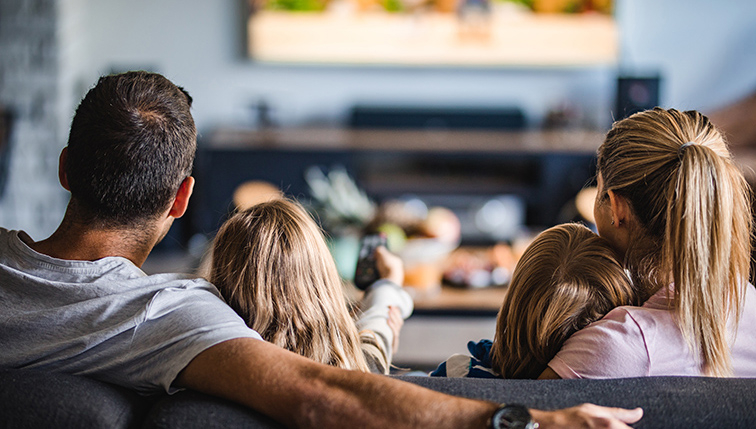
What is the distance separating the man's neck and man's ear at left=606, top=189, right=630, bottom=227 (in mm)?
754

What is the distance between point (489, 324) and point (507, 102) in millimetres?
2402

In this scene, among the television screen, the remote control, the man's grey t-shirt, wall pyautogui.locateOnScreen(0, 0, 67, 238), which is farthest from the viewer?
the television screen

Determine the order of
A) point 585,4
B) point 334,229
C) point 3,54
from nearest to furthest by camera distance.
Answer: point 334,229 → point 3,54 → point 585,4

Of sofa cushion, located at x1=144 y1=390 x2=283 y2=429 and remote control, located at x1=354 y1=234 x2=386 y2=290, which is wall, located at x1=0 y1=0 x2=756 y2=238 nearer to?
remote control, located at x1=354 y1=234 x2=386 y2=290

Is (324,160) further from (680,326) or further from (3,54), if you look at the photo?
(680,326)

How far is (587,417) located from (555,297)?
0.29 m

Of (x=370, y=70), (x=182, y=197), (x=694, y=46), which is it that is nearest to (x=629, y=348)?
(x=182, y=197)

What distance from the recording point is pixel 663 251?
1.09 m

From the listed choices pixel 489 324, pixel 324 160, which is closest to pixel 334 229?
pixel 489 324

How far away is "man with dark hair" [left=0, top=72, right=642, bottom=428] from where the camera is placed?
33.4 inches

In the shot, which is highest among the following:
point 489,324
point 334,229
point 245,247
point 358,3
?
point 358,3

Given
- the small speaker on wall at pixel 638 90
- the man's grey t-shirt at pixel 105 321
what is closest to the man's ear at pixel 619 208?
the man's grey t-shirt at pixel 105 321

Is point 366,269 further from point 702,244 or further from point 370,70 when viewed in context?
point 370,70

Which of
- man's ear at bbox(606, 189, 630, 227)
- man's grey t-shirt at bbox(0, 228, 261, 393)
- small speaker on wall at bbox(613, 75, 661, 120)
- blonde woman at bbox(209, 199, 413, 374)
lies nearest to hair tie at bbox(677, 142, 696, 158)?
man's ear at bbox(606, 189, 630, 227)
